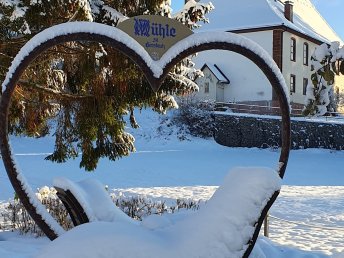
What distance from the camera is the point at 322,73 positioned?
10.2ft

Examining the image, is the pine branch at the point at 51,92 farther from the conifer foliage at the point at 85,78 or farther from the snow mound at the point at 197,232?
the snow mound at the point at 197,232

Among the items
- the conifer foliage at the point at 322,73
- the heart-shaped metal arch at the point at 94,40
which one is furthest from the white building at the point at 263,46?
the conifer foliage at the point at 322,73

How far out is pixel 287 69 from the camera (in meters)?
35.8

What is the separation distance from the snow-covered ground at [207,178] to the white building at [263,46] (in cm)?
735

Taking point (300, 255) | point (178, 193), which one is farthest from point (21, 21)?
point (178, 193)

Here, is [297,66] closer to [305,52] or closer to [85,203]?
[305,52]

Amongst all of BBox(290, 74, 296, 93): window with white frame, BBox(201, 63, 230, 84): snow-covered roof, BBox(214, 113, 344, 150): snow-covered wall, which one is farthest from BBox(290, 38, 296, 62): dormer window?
BBox(214, 113, 344, 150): snow-covered wall

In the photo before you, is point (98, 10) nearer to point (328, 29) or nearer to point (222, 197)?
point (222, 197)

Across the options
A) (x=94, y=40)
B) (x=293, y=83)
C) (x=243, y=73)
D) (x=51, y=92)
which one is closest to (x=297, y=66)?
(x=293, y=83)

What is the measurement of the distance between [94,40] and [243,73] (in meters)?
32.3

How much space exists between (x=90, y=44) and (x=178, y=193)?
7.64 metres

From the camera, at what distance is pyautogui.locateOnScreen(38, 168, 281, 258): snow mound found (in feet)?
8.54

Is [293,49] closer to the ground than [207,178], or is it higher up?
higher up

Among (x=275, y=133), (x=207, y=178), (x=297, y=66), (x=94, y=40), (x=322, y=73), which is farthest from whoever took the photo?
(x=297, y=66)
